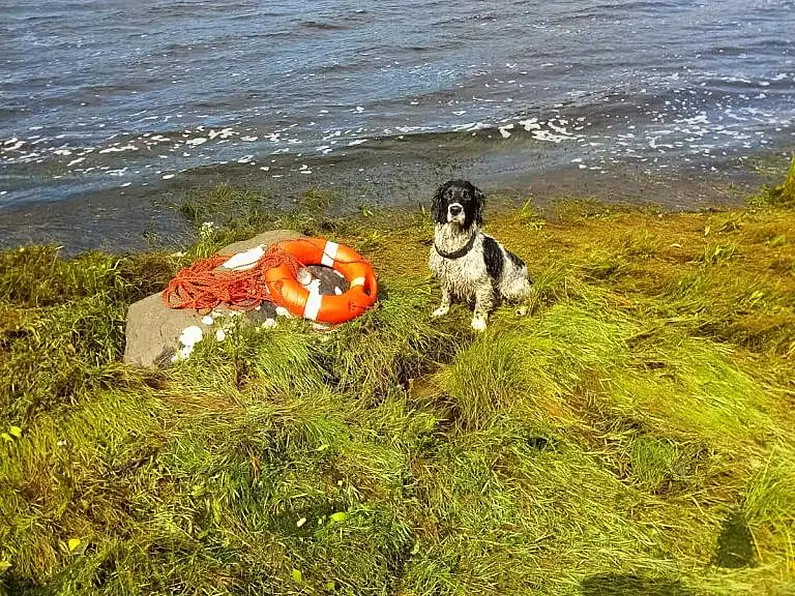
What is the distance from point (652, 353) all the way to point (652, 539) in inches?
56.9

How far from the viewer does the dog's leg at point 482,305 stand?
4918 mm

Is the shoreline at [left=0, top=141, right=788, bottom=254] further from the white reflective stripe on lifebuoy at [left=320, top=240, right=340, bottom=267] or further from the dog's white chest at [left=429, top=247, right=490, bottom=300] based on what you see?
the dog's white chest at [left=429, top=247, right=490, bottom=300]

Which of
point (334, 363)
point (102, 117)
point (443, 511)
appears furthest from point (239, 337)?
point (102, 117)

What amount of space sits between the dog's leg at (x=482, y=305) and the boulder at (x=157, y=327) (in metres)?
1.61

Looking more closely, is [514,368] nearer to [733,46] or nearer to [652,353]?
[652,353]

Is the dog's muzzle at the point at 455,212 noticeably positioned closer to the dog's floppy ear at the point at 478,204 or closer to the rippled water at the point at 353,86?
the dog's floppy ear at the point at 478,204

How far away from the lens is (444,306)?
17.0 ft

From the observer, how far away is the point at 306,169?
8992 mm

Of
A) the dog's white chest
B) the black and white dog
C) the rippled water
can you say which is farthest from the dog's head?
the rippled water

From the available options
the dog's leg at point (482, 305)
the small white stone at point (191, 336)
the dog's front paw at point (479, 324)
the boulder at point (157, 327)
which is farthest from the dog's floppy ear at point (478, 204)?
the small white stone at point (191, 336)

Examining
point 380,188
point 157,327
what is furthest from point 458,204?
point 380,188

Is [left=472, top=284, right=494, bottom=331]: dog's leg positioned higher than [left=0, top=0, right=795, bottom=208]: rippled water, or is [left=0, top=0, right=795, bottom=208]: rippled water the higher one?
[left=0, top=0, right=795, bottom=208]: rippled water

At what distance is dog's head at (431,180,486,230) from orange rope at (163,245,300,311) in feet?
4.11

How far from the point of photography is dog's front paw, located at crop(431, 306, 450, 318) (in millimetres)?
5121
